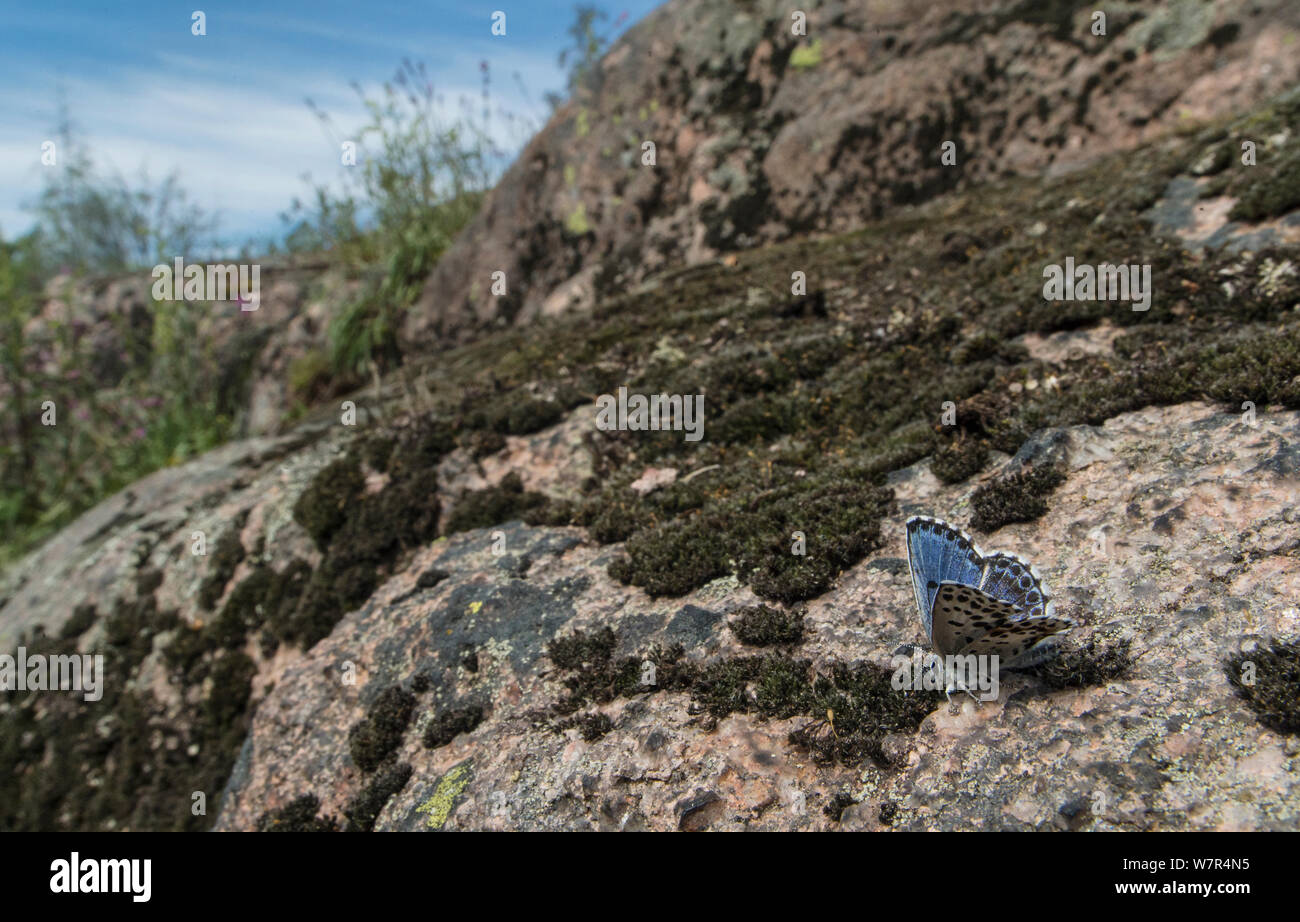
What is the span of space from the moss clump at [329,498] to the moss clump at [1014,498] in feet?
23.4

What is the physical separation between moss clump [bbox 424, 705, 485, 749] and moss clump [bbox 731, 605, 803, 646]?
2.10 meters

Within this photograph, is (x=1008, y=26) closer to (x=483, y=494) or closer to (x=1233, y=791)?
(x=483, y=494)

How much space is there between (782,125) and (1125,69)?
5.15 m

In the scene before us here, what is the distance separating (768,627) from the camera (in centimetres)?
568

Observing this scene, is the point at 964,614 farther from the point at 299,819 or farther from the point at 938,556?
the point at 299,819

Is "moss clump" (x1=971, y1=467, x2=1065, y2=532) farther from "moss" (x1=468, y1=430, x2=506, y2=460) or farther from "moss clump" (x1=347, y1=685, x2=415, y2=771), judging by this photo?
"moss" (x1=468, y1=430, x2=506, y2=460)

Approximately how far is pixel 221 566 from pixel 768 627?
8.00m

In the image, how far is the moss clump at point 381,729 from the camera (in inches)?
253

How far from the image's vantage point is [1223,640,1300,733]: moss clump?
3.87 m

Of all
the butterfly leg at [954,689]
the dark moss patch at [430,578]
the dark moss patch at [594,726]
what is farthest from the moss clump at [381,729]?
the butterfly leg at [954,689]

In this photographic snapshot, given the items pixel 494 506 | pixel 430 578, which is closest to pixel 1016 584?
pixel 430 578

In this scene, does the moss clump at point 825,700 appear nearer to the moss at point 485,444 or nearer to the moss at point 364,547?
the moss at point 364,547

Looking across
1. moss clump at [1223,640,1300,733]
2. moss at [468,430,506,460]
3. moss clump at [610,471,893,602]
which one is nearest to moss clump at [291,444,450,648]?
moss at [468,430,506,460]
